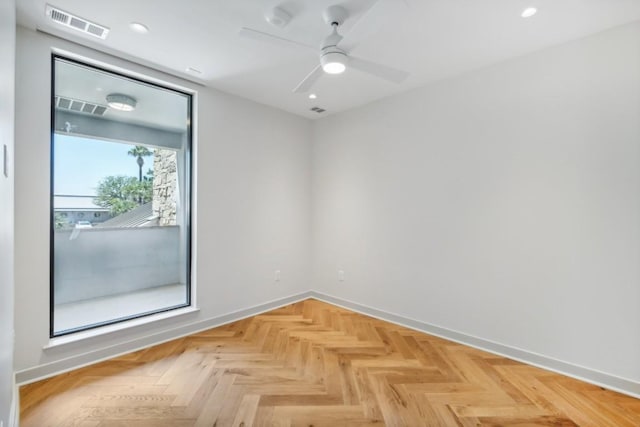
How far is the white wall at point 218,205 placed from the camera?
215 cm

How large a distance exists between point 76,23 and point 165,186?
1.46 m

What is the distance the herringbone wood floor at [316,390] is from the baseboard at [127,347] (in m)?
0.07

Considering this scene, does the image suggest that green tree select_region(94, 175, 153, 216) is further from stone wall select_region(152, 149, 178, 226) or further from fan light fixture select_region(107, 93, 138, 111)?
fan light fixture select_region(107, 93, 138, 111)

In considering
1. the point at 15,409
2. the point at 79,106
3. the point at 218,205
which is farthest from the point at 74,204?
the point at 15,409

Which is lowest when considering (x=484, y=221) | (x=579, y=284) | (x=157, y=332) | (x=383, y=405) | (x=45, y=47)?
(x=383, y=405)

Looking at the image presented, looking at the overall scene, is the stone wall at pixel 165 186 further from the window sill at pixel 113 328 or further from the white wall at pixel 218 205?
the window sill at pixel 113 328

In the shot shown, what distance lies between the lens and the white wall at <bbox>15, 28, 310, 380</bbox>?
2150 mm

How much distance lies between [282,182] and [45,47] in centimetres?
253


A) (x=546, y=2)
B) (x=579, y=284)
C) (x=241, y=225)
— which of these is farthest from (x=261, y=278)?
(x=546, y=2)

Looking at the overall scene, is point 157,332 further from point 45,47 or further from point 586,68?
point 586,68

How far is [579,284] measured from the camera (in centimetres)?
226

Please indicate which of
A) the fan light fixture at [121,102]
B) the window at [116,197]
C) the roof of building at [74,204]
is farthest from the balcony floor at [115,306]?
the fan light fixture at [121,102]

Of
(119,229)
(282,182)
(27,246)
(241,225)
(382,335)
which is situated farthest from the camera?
(282,182)

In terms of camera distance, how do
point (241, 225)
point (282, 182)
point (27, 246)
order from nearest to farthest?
point (27, 246)
point (241, 225)
point (282, 182)
